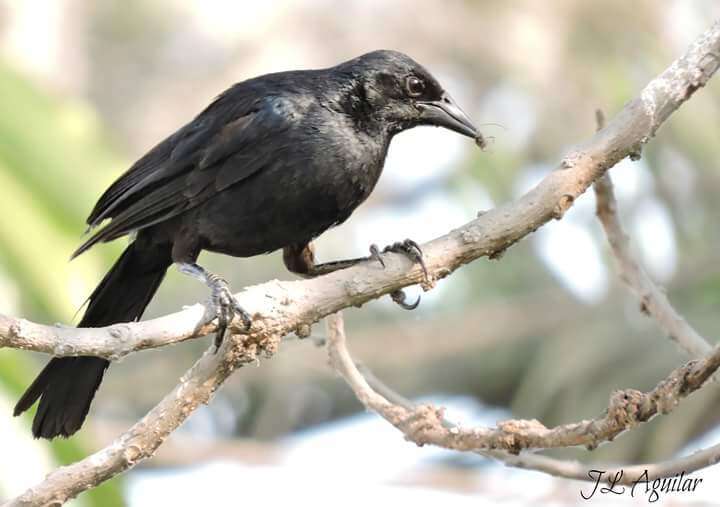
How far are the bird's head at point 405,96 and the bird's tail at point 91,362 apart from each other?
91 centimetres

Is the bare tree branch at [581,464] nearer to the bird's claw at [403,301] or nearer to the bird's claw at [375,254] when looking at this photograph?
the bird's claw at [403,301]

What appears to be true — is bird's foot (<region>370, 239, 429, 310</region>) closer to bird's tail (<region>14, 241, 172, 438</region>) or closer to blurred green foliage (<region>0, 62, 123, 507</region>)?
blurred green foliage (<region>0, 62, 123, 507</region>)

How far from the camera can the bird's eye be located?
172 inches

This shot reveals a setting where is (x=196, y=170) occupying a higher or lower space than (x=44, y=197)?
higher

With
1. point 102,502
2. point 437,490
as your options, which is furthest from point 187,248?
point 437,490

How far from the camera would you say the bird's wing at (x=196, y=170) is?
13.7ft

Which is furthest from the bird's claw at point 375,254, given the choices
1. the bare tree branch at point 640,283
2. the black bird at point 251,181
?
the bare tree branch at point 640,283

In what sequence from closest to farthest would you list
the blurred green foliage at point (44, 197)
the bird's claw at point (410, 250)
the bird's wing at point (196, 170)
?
1. the bird's claw at point (410, 250)
2. the blurred green foliage at point (44, 197)
3. the bird's wing at point (196, 170)

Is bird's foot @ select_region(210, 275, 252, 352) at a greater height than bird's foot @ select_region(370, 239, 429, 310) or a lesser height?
lesser

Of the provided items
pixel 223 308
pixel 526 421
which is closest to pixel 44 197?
pixel 223 308

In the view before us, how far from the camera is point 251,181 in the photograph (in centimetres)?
412

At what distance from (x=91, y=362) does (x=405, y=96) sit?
1.40m

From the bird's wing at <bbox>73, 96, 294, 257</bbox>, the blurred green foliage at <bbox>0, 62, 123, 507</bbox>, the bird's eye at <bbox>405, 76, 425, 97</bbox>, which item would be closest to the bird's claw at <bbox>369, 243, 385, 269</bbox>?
the bird's wing at <bbox>73, 96, 294, 257</bbox>

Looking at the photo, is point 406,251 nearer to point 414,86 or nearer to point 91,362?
point 414,86
